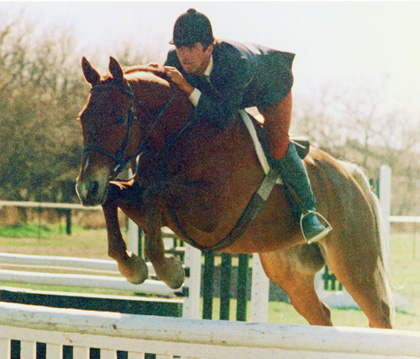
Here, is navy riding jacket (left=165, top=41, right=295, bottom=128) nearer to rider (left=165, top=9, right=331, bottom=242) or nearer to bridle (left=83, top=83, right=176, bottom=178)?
rider (left=165, top=9, right=331, bottom=242)

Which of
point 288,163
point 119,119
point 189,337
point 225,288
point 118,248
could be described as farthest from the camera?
point 225,288

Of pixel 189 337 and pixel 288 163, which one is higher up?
pixel 288 163

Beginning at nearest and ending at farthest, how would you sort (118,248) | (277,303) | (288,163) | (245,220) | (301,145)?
(118,248) < (245,220) < (288,163) < (301,145) < (277,303)

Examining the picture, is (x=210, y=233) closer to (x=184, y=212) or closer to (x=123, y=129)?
(x=184, y=212)

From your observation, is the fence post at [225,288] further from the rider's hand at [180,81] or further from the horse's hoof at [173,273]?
the rider's hand at [180,81]

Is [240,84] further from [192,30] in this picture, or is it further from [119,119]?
[119,119]

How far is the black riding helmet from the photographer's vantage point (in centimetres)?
273

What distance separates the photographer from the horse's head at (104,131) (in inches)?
97.3

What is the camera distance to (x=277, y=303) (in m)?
8.18

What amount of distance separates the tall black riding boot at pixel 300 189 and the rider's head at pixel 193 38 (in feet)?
2.22

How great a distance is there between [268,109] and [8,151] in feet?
51.4

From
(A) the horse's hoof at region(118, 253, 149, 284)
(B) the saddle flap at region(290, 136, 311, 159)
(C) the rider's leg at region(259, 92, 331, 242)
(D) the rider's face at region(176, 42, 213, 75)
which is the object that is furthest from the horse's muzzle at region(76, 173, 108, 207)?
(B) the saddle flap at region(290, 136, 311, 159)

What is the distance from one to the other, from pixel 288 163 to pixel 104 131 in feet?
3.33

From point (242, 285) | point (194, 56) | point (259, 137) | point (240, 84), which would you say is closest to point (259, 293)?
point (242, 285)
